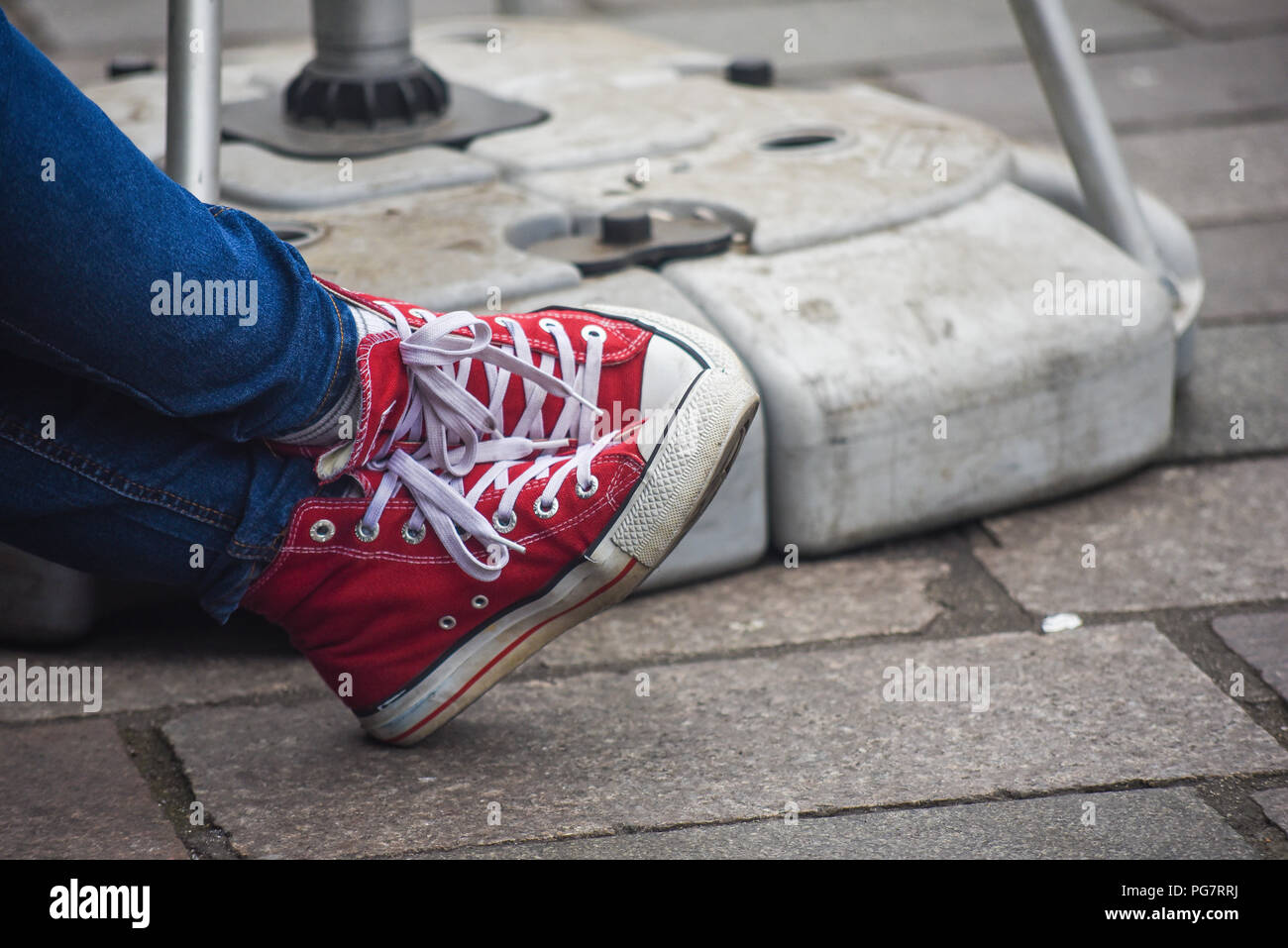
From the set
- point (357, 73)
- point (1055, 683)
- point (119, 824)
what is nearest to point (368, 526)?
point (119, 824)

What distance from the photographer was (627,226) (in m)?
1.93

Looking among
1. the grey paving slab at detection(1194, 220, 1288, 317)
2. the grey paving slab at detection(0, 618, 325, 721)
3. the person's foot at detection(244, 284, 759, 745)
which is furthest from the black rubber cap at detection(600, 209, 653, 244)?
the grey paving slab at detection(1194, 220, 1288, 317)

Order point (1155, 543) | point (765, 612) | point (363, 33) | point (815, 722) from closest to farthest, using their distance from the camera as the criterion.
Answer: point (815, 722) → point (765, 612) → point (1155, 543) → point (363, 33)

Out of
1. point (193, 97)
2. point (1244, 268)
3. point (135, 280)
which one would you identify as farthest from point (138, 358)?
point (1244, 268)

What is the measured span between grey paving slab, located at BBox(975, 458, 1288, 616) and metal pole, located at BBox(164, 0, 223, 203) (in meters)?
1.03

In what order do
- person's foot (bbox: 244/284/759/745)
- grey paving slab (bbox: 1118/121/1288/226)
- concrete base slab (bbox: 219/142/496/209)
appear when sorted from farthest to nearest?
grey paving slab (bbox: 1118/121/1288/226), concrete base slab (bbox: 219/142/496/209), person's foot (bbox: 244/284/759/745)

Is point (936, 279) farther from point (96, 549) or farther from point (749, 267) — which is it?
point (96, 549)

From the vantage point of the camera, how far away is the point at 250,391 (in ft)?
3.96

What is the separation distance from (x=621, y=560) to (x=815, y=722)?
0.92 ft

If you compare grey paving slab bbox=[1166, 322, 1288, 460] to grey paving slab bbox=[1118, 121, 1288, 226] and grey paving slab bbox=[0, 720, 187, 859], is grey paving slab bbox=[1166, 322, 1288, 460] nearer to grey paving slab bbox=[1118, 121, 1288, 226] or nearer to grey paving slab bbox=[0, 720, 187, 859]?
grey paving slab bbox=[1118, 121, 1288, 226]

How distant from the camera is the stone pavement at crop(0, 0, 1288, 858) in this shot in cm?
128

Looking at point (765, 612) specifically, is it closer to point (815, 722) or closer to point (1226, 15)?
point (815, 722)

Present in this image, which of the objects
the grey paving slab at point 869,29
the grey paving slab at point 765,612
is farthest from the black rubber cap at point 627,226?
the grey paving slab at point 869,29

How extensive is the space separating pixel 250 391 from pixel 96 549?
0.22 metres
